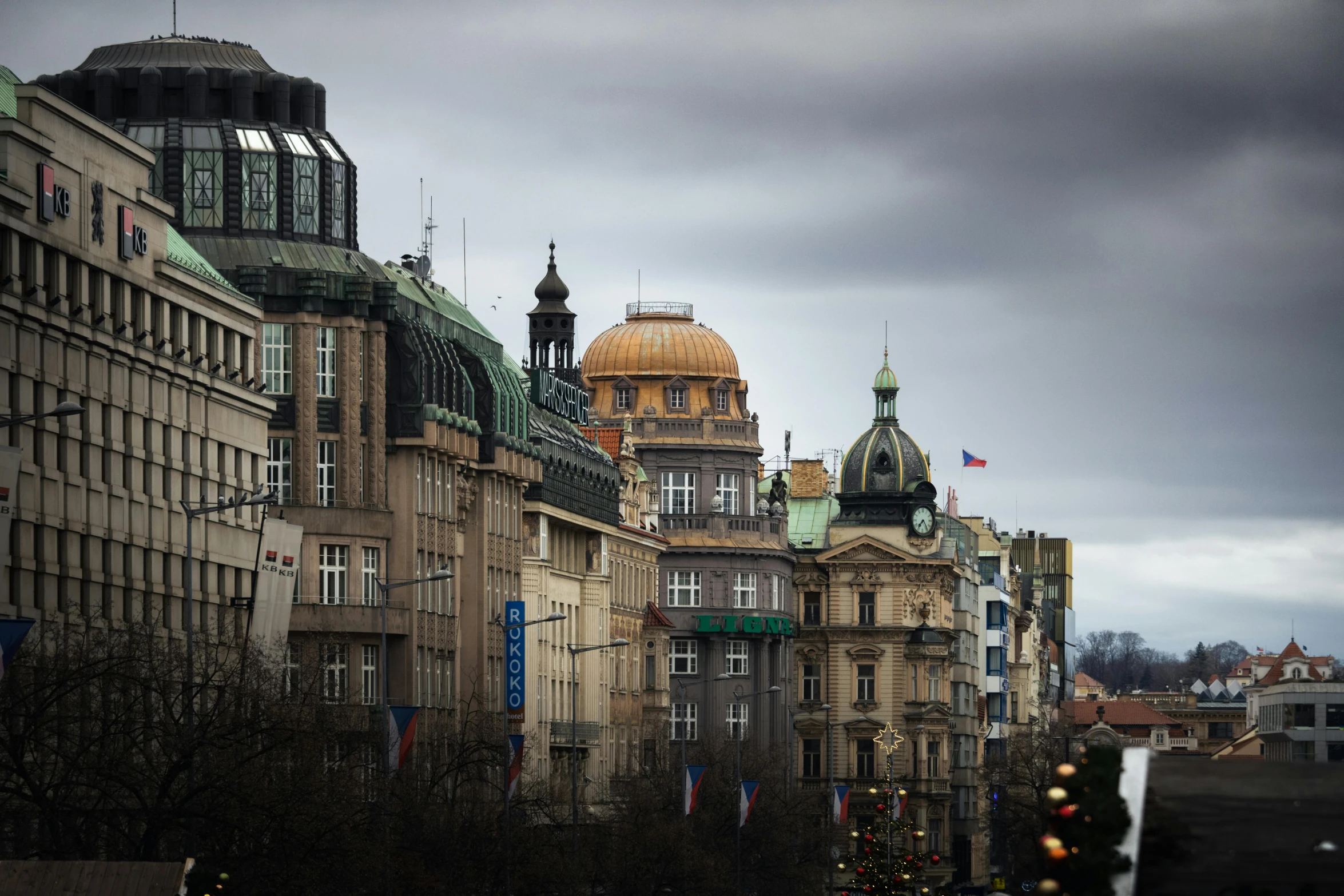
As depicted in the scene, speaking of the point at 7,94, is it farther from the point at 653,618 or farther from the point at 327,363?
the point at 653,618

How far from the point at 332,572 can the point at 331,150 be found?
58.2 feet

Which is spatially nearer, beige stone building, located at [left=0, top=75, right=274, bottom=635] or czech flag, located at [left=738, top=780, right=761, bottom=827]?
beige stone building, located at [left=0, top=75, right=274, bottom=635]

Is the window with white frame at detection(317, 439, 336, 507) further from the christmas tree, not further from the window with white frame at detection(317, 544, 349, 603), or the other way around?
the christmas tree

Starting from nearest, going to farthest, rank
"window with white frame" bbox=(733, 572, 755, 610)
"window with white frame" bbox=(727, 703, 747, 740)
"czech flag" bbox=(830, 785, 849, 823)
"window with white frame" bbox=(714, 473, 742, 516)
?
"czech flag" bbox=(830, 785, 849, 823), "window with white frame" bbox=(727, 703, 747, 740), "window with white frame" bbox=(714, 473, 742, 516), "window with white frame" bbox=(733, 572, 755, 610)

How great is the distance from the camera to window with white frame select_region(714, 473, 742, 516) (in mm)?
191625

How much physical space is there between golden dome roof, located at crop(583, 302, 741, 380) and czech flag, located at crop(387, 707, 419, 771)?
105 m

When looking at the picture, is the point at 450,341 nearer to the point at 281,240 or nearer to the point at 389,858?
the point at 281,240

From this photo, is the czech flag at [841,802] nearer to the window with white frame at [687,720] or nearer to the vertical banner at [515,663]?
the vertical banner at [515,663]

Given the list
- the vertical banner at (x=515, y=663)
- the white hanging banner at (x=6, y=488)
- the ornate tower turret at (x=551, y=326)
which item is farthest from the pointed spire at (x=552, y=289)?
the white hanging banner at (x=6, y=488)

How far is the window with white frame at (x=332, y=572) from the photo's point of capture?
118m

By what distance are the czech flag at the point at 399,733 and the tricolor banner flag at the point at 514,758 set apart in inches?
317

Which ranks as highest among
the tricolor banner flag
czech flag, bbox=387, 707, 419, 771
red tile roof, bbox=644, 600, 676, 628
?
red tile roof, bbox=644, 600, 676, 628

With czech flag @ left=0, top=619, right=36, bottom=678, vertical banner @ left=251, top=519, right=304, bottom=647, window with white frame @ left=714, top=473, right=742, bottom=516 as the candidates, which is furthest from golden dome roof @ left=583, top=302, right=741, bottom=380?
czech flag @ left=0, top=619, right=36, bottom=678

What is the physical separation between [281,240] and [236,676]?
40761 mm
